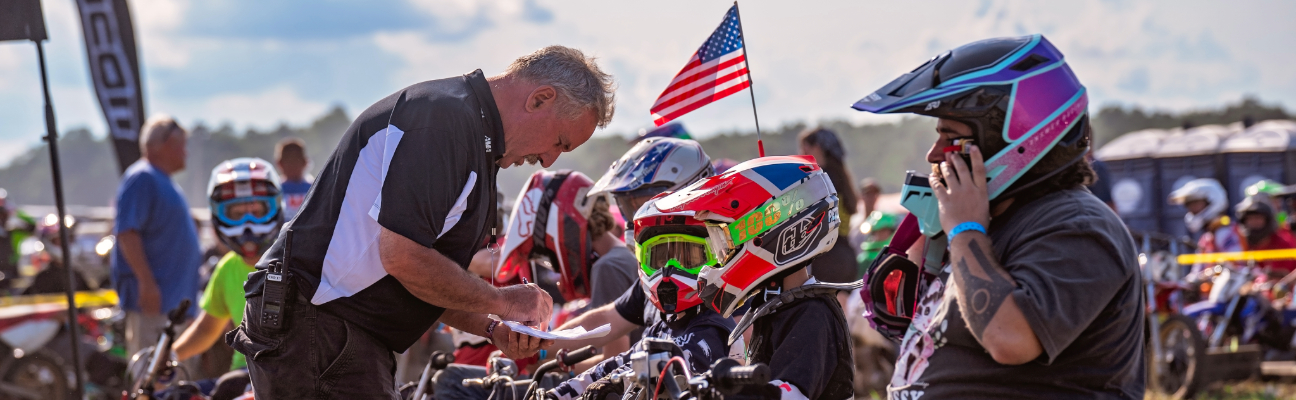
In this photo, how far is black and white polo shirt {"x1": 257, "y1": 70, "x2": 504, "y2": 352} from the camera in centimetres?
307

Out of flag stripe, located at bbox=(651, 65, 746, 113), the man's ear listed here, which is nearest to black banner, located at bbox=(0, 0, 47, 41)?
flag stripe, located at bbox=(651, 65, 746, 113)

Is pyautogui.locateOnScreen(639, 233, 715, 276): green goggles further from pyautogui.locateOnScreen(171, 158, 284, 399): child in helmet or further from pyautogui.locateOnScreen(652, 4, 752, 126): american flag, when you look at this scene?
pyautogui.locateOnScreen(171, 158, 284, 399): child in helmet

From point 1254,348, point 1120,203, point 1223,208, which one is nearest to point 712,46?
point 1254,348

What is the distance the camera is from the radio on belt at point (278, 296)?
10.6 feet

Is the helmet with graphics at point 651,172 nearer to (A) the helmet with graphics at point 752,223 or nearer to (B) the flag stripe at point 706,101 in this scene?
(B) the flag stripe at point 706,101

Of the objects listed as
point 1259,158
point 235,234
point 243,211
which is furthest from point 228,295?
point 1259,158

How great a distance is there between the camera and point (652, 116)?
476 centimetres

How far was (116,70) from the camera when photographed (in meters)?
12.0

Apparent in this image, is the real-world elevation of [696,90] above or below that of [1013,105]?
above

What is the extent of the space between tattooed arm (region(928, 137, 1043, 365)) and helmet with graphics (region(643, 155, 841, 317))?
895 mm

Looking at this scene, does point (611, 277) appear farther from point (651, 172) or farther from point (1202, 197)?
point (1202, 197)

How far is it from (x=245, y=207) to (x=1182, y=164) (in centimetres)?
2182

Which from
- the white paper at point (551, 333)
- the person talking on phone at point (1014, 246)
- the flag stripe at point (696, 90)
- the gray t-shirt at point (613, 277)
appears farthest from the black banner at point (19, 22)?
the person talking on phone at point (1014, 246)

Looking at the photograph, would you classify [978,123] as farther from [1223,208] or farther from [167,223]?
[1223,208]
